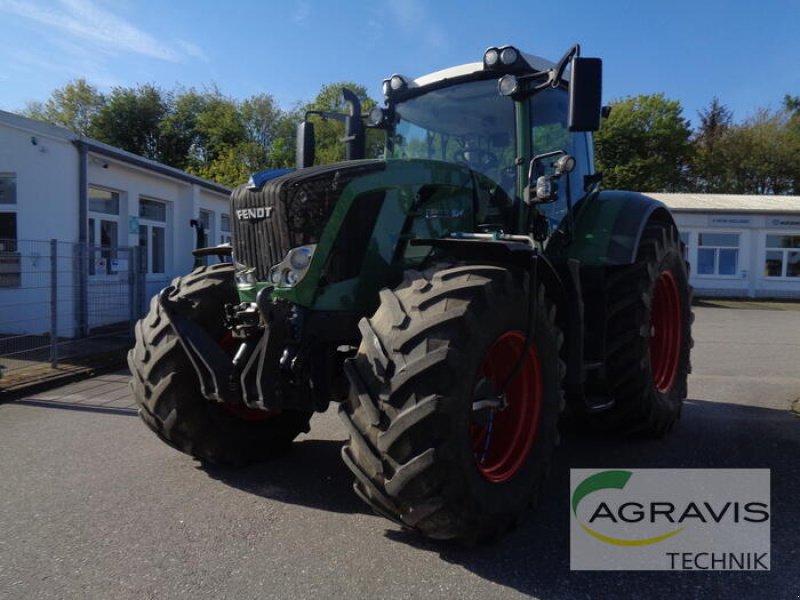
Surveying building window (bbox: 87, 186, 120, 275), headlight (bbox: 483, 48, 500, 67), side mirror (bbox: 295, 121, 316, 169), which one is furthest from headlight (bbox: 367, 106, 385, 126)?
building window (bbox: 87, 186, 120, 275)

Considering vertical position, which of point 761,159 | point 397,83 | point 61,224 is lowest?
point 61,224

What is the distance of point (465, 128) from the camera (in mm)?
4828

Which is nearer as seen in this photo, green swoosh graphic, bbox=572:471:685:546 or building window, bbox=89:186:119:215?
green swoosh graphic, bbox=572:471:685:546

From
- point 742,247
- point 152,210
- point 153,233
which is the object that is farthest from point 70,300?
point 742,247

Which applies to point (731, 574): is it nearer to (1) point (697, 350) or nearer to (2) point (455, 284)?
(2) point (455, 284)

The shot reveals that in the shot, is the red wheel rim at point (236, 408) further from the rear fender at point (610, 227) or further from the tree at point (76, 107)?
the tree at point (76, 107)

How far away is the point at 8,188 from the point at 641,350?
36.3 ft

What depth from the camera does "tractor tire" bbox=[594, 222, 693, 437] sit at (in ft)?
16.0

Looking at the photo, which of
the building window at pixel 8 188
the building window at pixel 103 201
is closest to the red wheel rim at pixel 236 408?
the building window at pixel 8 188

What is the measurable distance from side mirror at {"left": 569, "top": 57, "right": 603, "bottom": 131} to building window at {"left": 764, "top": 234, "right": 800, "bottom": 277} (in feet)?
91.9

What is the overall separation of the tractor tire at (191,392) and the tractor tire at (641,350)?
8.77 feet

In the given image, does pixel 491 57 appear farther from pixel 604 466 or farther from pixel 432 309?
pixel 604 466

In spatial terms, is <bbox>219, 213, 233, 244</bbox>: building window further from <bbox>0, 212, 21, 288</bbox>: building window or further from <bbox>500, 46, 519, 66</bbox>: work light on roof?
<bbox>500, 46, 519, 66</bbox>: work light on roof

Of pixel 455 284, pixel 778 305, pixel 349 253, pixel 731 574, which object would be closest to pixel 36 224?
pixel 349 253
